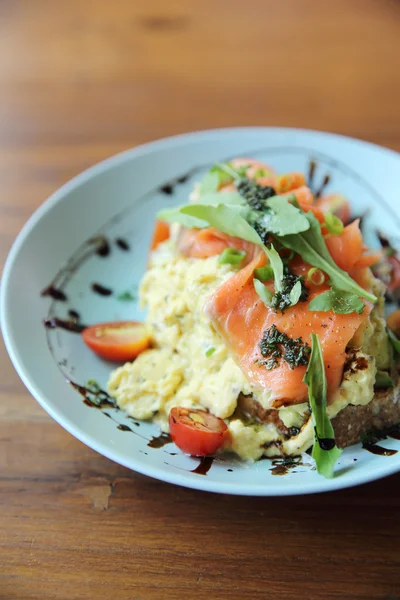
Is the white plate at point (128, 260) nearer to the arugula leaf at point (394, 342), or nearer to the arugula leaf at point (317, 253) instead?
the arugula leaf at point (394, 342)

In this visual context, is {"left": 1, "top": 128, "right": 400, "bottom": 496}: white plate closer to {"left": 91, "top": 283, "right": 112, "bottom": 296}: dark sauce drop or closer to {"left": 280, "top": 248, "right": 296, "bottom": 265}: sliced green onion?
{"left": 91, "top": 283, "right": 112, "bottom": 296}: dark sauce drop

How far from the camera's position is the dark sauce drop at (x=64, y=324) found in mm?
2779

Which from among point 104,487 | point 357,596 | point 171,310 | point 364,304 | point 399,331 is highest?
point 364,304

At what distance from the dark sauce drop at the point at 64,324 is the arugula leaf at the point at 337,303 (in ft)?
3.88

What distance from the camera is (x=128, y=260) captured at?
326 centimetres

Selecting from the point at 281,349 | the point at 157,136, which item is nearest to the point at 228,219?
the point at 281,349

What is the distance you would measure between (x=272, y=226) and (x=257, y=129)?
4.01 feet

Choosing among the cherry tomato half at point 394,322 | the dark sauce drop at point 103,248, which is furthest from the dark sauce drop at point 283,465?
the dark sauce drop at point 103,248

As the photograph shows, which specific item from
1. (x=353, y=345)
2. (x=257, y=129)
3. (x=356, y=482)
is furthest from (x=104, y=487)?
(x=257, y=129)

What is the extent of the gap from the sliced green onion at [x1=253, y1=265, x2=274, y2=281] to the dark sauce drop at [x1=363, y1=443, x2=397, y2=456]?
760mm

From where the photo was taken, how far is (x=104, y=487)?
7.57 ft

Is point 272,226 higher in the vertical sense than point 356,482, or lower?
higher

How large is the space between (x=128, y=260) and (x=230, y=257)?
3.04 feet

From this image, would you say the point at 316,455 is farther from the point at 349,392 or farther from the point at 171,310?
the point at 171,310
